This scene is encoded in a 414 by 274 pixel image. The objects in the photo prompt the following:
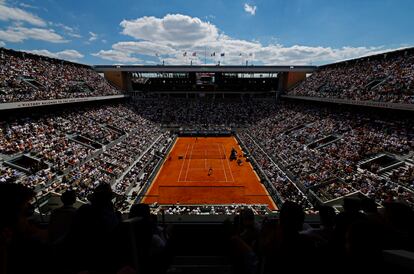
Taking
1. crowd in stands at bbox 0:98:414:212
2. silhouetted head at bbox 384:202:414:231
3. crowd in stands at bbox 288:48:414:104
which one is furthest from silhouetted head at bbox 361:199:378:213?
crowd in stands at bbox 288:48:414:104

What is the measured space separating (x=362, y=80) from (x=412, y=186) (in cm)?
2302

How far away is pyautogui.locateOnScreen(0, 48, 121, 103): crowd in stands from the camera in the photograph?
25.6 meters

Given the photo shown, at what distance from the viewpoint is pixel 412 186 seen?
16.1 meters

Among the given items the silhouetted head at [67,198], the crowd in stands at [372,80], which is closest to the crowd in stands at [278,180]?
the crowd in stands at [372,80]

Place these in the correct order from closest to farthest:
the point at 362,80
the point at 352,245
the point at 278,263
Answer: the point at 352,245 < the point at 278,263 < the point at 362,80

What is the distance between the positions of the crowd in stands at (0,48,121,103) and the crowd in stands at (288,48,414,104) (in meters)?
39.7

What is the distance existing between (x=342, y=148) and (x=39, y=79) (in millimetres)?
39335

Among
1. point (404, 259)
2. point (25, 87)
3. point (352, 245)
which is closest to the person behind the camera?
point (404, 259)

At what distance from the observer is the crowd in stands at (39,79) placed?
2558 cm

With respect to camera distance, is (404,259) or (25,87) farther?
(25,87)

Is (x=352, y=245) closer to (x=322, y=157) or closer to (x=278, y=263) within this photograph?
(x=278, y=263)

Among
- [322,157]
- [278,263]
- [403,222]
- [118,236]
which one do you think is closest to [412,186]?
[322,157]

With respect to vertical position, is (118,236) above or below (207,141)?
above

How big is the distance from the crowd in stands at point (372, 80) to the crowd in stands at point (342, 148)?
281 centimetres
